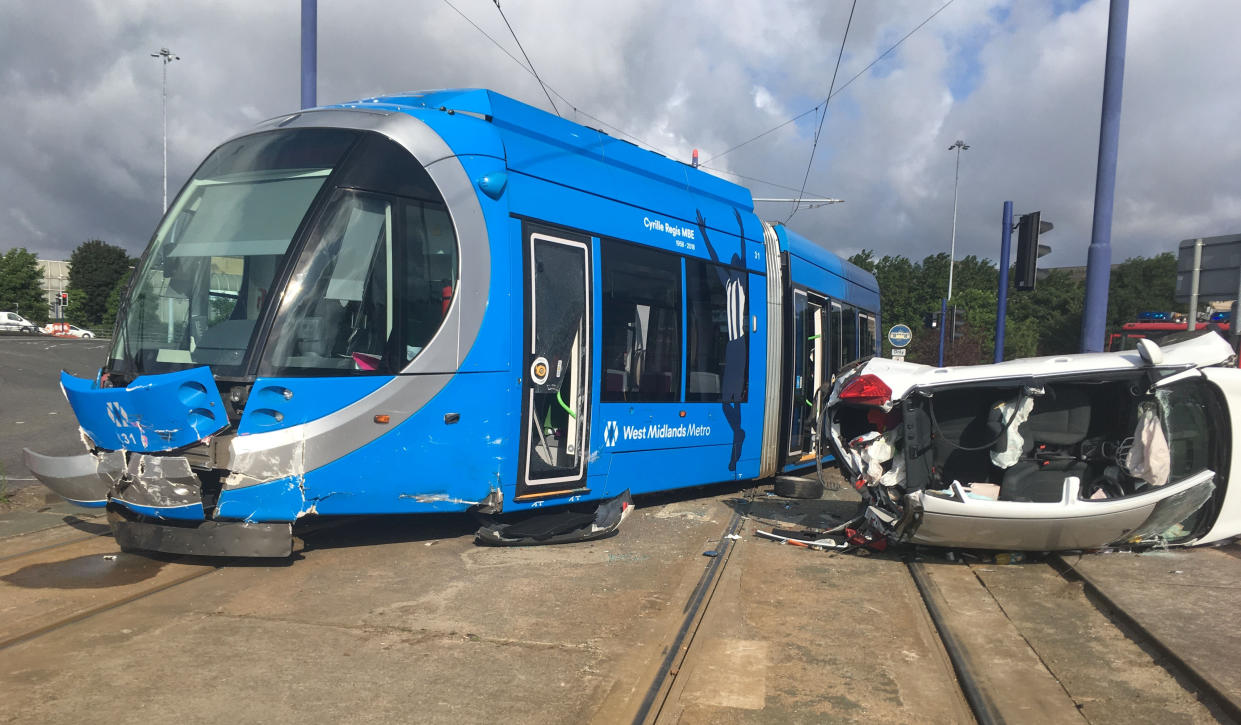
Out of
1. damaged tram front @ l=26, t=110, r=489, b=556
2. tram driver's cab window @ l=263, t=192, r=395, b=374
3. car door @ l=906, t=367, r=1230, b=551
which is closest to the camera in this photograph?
damaged tram front @ l=26, t=110, r=489, b=556

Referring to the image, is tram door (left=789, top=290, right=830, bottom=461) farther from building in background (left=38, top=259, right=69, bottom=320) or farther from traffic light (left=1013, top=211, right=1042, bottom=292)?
building in background (left=38, top=259, right=69, bottom=320)

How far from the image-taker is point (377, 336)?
5906mm

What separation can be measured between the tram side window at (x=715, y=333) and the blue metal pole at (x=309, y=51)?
5865mm

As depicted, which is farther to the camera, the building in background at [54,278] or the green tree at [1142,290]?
the building in background at [54,278]

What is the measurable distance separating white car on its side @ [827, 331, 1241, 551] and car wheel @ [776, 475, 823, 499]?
2.91 m

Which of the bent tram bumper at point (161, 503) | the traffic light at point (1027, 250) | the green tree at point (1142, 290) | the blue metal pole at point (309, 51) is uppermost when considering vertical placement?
the green tree at point (1142, 290)

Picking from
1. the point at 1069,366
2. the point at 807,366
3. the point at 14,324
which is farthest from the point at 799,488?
the point at 14,324

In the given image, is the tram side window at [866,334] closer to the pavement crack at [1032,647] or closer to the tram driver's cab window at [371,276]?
the pavement crack at [1032,647]

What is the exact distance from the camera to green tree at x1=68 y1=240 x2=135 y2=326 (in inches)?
3034

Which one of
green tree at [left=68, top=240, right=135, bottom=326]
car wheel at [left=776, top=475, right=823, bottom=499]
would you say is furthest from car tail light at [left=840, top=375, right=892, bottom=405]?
green tree at [left=68, top=240, right=135, bottom=326]

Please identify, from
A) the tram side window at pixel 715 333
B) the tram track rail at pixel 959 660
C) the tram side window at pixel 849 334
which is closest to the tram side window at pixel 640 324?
the tram side window at pixel 715 333

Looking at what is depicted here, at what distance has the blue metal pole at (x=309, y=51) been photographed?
36.6 feet

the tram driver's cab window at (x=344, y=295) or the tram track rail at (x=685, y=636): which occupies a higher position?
the tram driver's cab window at (x=344, y=295)

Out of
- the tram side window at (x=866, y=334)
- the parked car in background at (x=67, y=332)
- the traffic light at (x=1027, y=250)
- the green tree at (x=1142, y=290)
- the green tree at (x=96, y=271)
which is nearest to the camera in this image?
the traffic light at (x=1027, y=250)
